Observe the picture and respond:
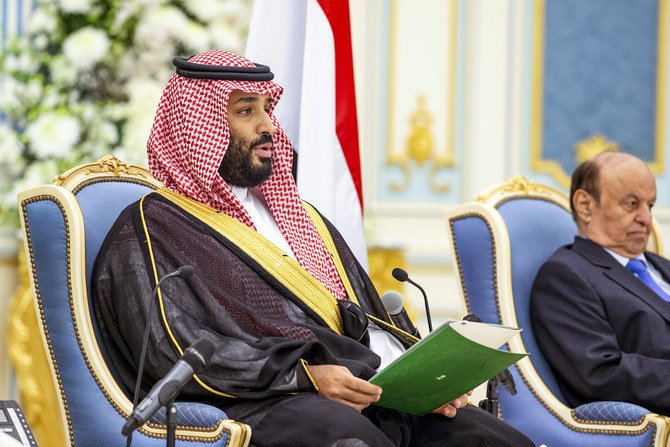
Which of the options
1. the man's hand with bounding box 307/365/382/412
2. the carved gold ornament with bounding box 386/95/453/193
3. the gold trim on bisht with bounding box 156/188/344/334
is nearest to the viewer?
the man's hand with bounding box 307/365/382/412

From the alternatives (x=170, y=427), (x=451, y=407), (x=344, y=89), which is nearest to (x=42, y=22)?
(x=344, y=89)

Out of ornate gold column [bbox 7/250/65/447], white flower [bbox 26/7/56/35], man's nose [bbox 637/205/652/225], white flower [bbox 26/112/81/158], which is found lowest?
ornate gold column [bbox 7/250/65/447]

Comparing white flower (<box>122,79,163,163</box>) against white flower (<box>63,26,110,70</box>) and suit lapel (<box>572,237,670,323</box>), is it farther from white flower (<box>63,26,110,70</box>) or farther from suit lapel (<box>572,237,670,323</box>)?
suit lapel (<box>572,237,670,323</box>)

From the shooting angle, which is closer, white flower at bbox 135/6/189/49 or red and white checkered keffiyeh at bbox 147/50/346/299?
red and white checkered keffiyeh at bbox 147/50/346/299

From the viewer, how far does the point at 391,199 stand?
658cm

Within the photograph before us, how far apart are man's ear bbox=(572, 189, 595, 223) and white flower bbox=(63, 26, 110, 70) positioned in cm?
222

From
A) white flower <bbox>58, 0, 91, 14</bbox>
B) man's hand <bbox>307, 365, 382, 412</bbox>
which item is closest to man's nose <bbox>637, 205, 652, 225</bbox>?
man's hand <bbox>307, 365, 382, 412</bbox>

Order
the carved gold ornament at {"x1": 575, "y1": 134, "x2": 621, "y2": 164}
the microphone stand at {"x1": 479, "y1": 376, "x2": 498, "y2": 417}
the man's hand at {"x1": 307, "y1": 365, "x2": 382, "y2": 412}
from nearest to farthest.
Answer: the man's hand at {"x1": 307, "y1": 365, "x2": 382, "y2": 412}
the microphone stand at {"x1": 479, "y1": 376, "x2": 498, "y2": 417}
the carved gold ornament at {"x1": 575, "y1": 134, "x2": 621, "y2": 164}

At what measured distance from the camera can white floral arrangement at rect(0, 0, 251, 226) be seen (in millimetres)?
4852

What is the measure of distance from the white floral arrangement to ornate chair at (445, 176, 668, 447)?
67.8 inches

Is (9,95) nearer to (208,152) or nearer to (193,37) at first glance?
(193,37)

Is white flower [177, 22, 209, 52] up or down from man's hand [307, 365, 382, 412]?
up

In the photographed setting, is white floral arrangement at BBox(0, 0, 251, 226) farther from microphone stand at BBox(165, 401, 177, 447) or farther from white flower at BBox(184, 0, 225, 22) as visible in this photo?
microphone stand at BBox(165, 401, 177, 447)

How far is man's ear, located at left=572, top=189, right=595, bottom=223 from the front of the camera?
12.0ft
